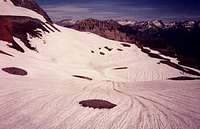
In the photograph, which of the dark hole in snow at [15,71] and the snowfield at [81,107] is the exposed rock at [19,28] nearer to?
the snowfield at [81,107]

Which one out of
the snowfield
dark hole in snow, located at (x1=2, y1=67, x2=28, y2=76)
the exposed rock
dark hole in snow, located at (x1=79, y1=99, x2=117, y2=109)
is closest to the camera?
the snowfield

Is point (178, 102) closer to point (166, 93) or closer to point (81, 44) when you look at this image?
point (166, 93)

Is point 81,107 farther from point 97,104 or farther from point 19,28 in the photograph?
point 19,28

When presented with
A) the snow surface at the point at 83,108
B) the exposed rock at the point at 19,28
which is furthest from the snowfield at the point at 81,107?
the exposed rock at the point at 19,28

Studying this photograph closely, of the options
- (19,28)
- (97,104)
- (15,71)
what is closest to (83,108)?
(97,104)

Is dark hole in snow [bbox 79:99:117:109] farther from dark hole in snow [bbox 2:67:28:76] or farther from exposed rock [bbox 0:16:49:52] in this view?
exposed rock [bbox 0:16:49:52]

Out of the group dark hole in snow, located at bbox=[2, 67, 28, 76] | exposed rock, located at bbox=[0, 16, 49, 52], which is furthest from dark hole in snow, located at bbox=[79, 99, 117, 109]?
exposed rock, located at bbox=[0, 16, 49, 52]

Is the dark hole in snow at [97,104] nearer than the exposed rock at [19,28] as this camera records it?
Yes

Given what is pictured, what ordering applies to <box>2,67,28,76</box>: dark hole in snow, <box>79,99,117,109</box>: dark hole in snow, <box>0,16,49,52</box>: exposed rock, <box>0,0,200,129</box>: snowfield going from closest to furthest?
<box>0,0,200,129</box>: snowfield, <box>79,99,117,109</box>: dark hole in snow, <box>2,67,28,76</box>: dark hole in snow, <box>0,16,49,52</box>: exposed rock

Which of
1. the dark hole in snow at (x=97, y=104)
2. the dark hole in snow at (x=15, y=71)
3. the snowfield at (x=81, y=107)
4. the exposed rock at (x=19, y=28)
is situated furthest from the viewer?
the exposed rock at (x=19, y=28)
